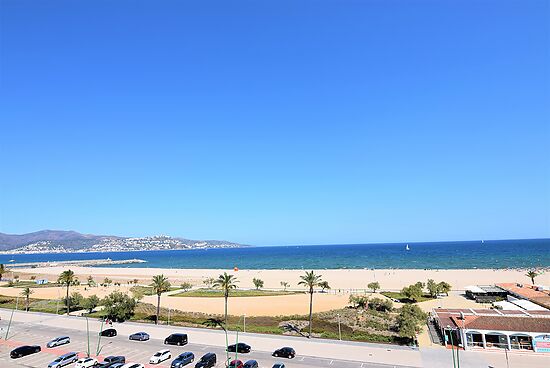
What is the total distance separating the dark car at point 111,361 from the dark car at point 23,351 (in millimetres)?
9486

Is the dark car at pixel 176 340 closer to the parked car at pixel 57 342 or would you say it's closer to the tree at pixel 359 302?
the parked car at pixel 57 342

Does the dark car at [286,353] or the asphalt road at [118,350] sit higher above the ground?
the dark car at [286,353]

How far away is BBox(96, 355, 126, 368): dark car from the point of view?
3218 cm

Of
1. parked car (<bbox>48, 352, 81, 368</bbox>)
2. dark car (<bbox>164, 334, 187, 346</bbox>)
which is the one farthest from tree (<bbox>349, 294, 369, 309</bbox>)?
parked car (<bbox>48, 352, 81, 368</bbox>)

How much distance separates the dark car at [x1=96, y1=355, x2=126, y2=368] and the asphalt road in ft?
4.34

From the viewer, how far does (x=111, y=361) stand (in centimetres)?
3359

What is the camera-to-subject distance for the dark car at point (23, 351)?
1437 inches

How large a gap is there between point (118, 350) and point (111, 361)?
18.0 ft

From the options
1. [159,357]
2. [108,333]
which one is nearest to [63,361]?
[159,357]

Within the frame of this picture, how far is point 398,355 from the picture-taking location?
35.9 m

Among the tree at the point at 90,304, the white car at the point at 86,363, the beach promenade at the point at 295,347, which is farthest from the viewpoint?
the tree at the point at 90,304

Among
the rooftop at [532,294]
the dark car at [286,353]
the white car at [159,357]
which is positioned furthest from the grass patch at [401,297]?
the white car at [159,357]

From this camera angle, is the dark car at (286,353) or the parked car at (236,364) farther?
the dark car at (286,353)

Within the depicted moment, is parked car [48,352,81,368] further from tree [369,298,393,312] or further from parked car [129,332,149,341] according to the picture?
tree [369,298,393,312]
